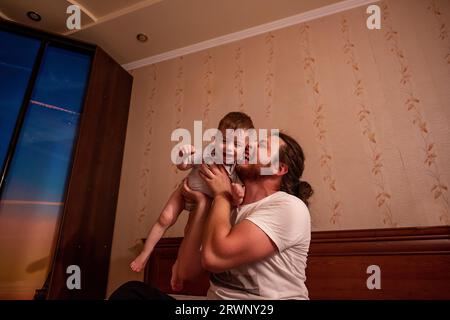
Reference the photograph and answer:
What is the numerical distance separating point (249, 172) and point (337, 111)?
1.09m

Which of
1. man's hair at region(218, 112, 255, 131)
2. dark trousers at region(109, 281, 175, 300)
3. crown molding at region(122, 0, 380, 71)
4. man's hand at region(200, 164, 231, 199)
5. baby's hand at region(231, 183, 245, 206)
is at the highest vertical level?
crown molding at region(122, 0, 380, 71)

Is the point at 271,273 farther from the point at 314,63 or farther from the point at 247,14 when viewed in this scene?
the point at 247,14

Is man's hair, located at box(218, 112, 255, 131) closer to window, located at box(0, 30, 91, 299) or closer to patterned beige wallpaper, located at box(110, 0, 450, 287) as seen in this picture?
patterned beige wallpaper, located at box(110, 0, 450, 287)

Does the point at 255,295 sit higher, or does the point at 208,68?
the point at 208,68

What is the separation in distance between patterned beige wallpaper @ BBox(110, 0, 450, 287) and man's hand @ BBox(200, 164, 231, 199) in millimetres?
884

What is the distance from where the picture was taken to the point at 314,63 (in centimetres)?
206

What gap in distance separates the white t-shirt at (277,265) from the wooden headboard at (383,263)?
60 cm

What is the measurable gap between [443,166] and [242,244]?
4.55 ft

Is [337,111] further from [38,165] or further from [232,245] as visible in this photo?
[38,165]

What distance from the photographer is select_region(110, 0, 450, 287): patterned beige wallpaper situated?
161 centimetres

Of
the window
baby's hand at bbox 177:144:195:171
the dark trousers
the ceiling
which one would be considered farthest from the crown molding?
the dark trousers

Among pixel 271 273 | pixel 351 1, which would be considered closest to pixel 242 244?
pixel 271 273

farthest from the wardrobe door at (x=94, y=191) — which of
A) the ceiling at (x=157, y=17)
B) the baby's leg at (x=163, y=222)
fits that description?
the baby's leg at (x=163, y=222)

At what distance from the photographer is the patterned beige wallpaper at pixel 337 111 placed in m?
1.61
